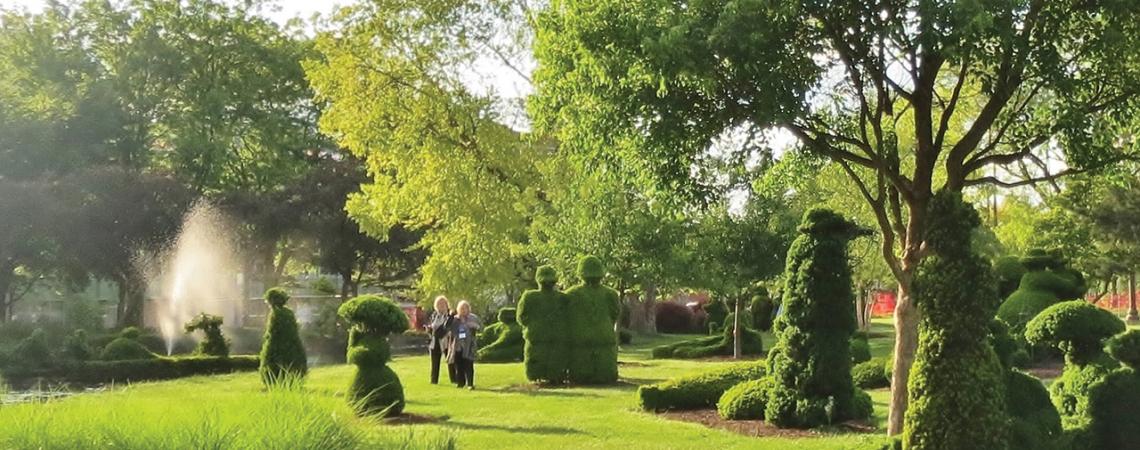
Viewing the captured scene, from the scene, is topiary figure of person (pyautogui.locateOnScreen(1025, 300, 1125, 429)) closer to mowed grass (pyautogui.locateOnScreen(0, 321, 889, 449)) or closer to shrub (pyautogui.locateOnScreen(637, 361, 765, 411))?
mowed grass (pyautogui.locateOnScreen(0, 321, 889, 449))

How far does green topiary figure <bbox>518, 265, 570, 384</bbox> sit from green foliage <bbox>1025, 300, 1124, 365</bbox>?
11260 mm

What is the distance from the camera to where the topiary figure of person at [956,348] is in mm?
7809

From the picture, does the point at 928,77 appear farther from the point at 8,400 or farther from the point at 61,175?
the point at 61,175

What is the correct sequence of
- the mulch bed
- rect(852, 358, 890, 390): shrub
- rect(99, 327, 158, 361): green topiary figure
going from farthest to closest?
1. rect(99, 327, 158, 361): green topiary figure
2. rect(852, 358, 890, 390): shrub
3. the mulch bed

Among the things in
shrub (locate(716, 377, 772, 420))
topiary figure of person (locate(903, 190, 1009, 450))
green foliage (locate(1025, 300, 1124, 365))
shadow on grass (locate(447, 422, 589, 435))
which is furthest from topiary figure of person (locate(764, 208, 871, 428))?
topiary figure of person (locate(903, 190, 1009, 450))

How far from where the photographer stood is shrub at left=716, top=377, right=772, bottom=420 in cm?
1423

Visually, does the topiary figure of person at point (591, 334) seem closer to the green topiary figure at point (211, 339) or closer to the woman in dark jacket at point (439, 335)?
the woman in dark jacket at point (439, 335)

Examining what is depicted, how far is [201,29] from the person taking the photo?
4366 centimetres

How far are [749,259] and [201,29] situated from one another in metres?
26.2

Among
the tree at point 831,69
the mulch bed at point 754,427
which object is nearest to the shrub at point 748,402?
the mulch bed at point 754,427

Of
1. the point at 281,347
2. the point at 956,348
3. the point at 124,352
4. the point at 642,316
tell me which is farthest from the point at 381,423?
the point at 642,316

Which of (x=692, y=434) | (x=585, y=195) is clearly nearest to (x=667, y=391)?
(x=692, y=434)

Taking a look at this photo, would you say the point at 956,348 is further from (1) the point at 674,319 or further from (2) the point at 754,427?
(1) the point at 674,319

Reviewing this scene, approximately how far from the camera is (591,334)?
20.2 m
